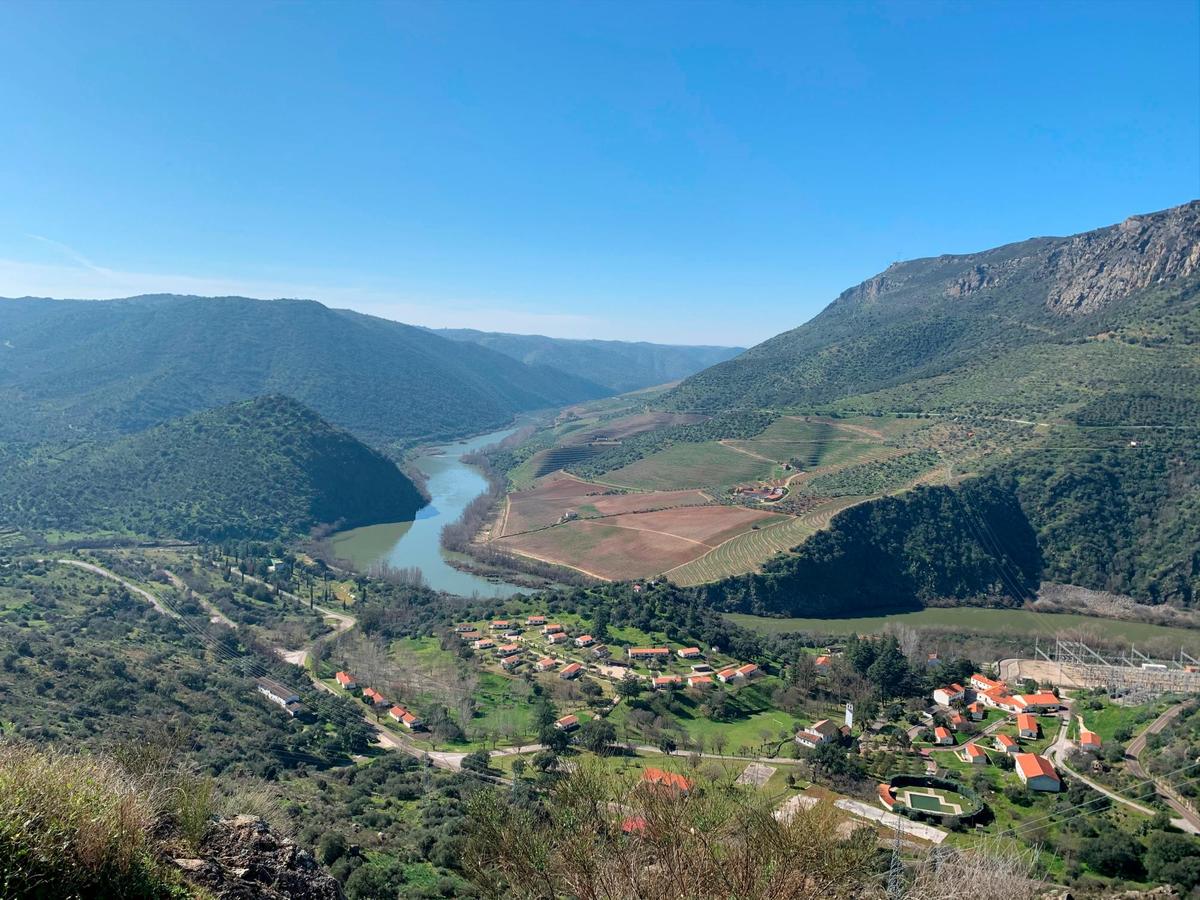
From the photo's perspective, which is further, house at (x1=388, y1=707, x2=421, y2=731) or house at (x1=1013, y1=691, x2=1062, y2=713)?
house at (x1=388, y1=707, x2=421, y2=731)

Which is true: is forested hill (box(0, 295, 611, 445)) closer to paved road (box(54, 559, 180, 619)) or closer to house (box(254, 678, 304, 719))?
paved road (box(54, 559, 180, 619))

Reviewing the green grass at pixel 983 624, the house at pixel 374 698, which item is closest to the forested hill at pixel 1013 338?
the green grass at pixel 983 624

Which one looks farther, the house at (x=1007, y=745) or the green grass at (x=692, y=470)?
the green grass at (x=692, y=470)

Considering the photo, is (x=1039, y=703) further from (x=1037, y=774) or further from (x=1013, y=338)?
(x=1013, y=338)

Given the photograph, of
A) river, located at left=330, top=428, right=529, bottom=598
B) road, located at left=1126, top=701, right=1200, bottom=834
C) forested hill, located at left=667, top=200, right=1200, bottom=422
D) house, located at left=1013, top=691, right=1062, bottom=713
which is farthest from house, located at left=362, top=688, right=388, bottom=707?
forested hill, located at left=667, top=200, right=1200, bottom=422

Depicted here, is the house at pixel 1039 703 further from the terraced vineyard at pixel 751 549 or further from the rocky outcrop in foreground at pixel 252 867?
the rocky outcrop in foreground at pixel 252 867

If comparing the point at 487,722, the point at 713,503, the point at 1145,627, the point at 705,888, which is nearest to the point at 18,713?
the point at 487,722
